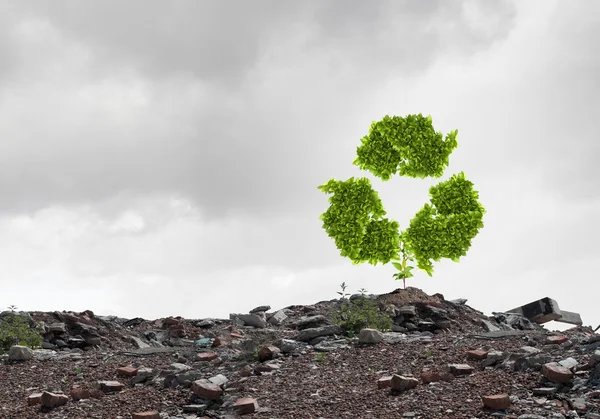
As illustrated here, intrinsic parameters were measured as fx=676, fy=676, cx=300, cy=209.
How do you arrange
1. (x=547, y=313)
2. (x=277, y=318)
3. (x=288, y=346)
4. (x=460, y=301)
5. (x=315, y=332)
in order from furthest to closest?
1. (x=460, y=301)
2. (x=547, y=313)
3. (x=277, y=318)
4. (x=315, y=332)
5. (x=288, y=346)

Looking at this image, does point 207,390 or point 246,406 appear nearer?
point 246,406

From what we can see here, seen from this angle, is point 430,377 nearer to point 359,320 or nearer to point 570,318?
point 359,320

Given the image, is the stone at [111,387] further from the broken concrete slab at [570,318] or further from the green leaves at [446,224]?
the broken concrete slab at [570,318]

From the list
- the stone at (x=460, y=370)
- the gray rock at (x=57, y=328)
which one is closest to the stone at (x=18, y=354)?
the gray rock at (x=57, y=328)

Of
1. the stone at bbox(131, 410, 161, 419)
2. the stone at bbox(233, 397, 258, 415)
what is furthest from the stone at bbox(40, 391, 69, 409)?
the stone at bbox(233, 397, 258, 415)

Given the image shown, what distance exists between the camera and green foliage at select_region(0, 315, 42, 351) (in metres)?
13.1

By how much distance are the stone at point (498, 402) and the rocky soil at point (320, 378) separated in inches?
0.4

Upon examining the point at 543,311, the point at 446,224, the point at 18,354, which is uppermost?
the point at 446,224

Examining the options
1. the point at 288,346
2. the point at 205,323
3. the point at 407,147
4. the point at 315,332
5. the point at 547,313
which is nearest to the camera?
the point at 288,346

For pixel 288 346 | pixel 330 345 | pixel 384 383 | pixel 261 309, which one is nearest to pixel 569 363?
pixel 384 383

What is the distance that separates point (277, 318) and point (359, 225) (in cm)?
336

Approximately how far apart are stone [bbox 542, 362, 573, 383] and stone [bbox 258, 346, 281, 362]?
3.82 meters

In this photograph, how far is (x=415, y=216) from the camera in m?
17.6

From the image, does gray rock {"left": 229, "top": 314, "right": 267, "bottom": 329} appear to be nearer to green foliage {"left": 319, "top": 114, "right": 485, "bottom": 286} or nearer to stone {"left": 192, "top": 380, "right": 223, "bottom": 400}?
green foliage {"left": 319, "top": 114, "right": 485, "bottom": 286}
